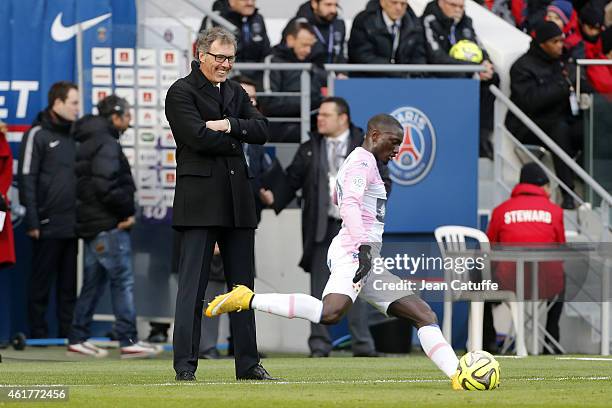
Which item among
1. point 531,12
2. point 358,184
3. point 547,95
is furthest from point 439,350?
point 531,12

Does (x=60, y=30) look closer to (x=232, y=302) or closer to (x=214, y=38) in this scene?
(x=214, y=38)

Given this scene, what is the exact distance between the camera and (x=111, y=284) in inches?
637

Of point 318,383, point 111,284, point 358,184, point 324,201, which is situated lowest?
point 318,383

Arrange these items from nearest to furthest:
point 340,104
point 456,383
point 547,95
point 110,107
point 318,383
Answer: point 456,383
point 318,383
point 340,104
point 110,107
point 547,95

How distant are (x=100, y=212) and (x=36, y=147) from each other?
1436mm

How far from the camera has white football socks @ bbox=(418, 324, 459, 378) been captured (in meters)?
10.2

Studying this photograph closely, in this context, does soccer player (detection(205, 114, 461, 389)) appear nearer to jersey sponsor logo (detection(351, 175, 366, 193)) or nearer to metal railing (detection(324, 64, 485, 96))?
jersey sponsor logo (detection(351, 175, 366, 193))

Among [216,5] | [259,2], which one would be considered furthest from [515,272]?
[259,2]

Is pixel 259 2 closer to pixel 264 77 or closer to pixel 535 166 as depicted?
pixel 264 77

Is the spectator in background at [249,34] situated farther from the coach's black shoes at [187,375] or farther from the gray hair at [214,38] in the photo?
the coach's black shoes at [187,375]

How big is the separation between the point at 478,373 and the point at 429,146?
7697mm

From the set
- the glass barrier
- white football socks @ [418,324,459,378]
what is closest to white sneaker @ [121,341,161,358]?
the glass barrier

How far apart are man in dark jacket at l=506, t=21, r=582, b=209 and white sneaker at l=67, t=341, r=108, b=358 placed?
559cm

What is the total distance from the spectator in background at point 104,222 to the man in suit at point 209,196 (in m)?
5.15
